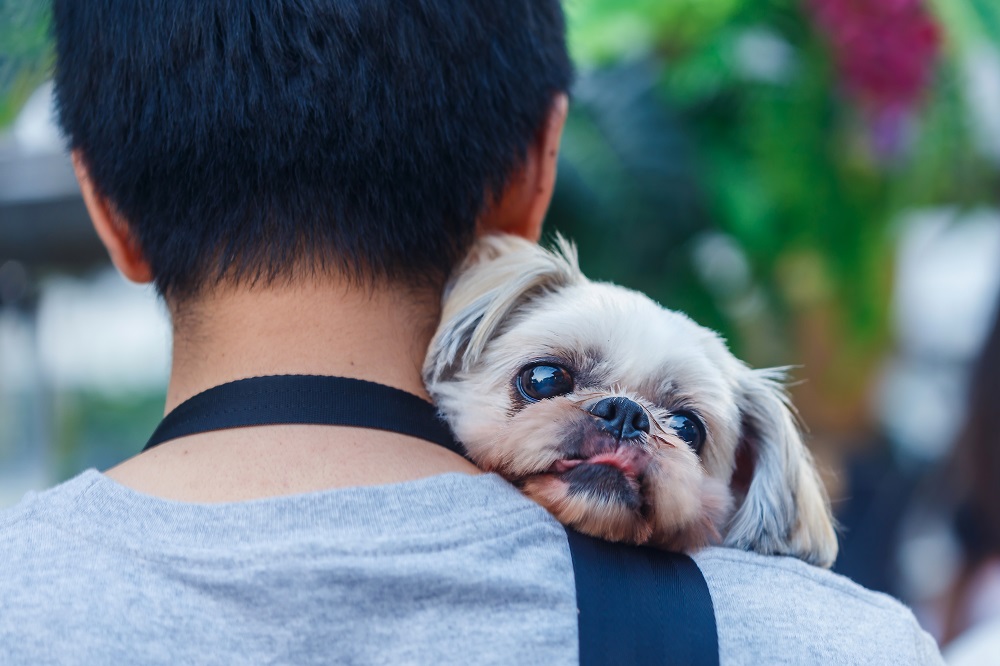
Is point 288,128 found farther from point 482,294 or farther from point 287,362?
point 482,294

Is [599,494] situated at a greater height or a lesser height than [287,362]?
lesser

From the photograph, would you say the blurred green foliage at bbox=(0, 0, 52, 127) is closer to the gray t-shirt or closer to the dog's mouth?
the gray t-shirt

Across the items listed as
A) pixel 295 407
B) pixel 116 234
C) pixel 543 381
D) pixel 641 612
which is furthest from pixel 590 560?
pixel 116 234

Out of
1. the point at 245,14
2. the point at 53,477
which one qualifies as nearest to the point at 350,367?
the point at 245,14

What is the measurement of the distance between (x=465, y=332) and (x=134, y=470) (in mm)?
793

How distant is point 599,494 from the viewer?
181 centimetres

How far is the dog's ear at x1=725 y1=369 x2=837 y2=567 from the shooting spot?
2244 mm

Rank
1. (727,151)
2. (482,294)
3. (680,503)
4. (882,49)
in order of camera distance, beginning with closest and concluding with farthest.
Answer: (680,503), (482,294), (882,49), (727,151)

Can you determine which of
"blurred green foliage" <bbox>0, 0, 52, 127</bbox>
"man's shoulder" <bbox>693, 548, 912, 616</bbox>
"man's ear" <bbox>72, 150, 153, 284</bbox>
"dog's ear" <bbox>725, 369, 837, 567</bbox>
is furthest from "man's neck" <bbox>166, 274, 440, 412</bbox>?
"blurred green foliage" <bbox>0, 0, 52, 127</bbox>

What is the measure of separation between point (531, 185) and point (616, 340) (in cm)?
41

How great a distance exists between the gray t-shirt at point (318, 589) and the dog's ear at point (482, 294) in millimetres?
539

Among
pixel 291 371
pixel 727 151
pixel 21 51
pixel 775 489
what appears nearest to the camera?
pixel 291 371

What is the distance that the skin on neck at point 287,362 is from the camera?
1.54 meters

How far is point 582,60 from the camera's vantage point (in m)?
3.35
